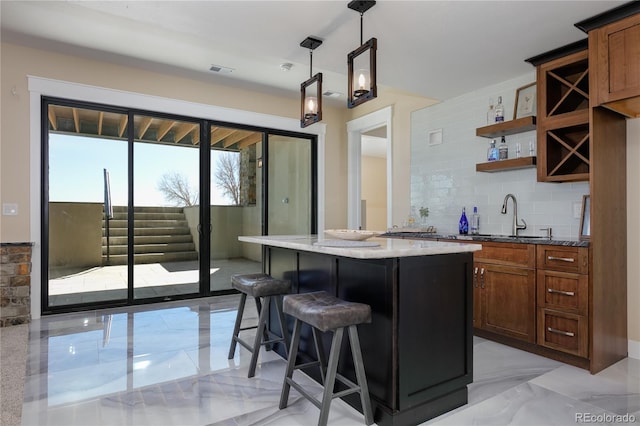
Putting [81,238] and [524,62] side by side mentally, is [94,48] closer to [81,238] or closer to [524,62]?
[81,238]

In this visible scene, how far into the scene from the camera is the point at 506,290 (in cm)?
325

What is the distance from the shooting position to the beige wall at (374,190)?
9.83 m

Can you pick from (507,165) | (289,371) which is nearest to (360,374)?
(289,371)

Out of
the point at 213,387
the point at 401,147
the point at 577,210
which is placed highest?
the point at 401,147

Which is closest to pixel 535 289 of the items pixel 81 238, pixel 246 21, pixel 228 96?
pixel 246 21

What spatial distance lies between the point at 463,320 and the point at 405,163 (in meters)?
3.15

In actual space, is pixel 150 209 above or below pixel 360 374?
above

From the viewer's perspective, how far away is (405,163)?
5141 mm

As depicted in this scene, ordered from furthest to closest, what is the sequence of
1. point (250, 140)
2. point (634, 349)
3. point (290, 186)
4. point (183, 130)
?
point (290, 186) < point (250, 140) < point (183, 130) < point (634, 349)

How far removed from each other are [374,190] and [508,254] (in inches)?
272

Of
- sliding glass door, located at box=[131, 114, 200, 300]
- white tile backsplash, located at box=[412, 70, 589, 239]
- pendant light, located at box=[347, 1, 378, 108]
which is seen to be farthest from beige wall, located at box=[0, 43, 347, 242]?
pendant light, located at box=[347, 1, 378, 108]

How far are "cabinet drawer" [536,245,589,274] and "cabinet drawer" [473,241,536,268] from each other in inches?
2.9

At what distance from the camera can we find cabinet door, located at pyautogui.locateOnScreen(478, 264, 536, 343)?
3.08 meters

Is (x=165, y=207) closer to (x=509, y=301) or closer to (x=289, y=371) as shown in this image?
(x=289, y=371)
